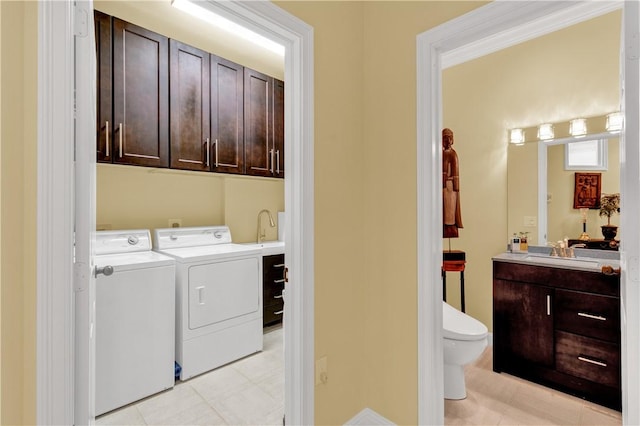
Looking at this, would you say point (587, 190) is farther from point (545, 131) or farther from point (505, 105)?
point (505, 105)

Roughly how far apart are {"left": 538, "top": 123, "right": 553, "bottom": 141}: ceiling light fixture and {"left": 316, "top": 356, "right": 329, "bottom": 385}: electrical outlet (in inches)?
96.5

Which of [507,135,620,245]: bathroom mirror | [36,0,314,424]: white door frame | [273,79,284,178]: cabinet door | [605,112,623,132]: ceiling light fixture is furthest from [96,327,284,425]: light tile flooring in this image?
[605,112,623,132]: ceiling light fixture

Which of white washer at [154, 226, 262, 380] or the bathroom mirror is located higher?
the bathroom mirror

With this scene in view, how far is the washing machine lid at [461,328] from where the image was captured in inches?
75.4

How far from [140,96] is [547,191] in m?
3.26

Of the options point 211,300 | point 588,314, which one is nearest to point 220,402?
point 211,300

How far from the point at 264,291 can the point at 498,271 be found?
6.70 ft

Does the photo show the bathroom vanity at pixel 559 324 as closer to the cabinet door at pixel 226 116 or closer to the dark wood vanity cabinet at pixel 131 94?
the cabinet door at pixel 226 116

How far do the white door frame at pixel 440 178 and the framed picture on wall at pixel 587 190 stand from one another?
1.30m

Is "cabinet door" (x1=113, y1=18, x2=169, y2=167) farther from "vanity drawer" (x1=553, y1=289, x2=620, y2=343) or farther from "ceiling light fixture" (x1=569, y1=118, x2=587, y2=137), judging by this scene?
"ceiling light fixture" (x1=569, y1=118, x2=587, y2=137)

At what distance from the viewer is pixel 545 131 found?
8.42ft

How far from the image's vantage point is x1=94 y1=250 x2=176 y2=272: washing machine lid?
6.59 ft

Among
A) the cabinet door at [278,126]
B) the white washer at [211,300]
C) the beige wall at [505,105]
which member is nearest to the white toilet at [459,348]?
the beige wall at [505,105]

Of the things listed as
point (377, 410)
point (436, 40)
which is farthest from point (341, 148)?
point (377, 410)
